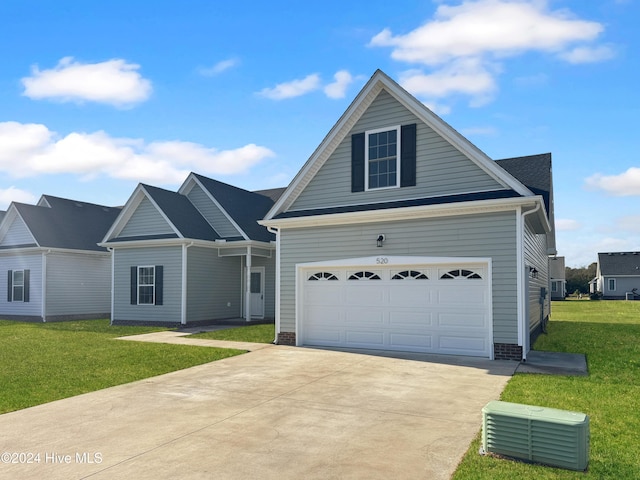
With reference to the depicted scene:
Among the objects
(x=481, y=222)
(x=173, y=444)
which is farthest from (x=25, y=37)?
(x=481, y=222)

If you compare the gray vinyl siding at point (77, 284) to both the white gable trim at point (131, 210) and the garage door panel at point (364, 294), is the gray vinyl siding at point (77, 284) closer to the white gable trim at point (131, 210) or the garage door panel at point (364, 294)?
the white gable trim at point (131, 210)

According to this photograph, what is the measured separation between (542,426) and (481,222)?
7436 millimetres

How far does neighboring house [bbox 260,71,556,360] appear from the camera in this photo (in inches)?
459

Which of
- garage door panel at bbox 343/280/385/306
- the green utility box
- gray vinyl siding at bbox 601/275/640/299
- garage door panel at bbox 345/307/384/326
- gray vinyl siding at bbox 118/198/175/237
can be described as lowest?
gray vinyl siding at bbox 601/275/640/299

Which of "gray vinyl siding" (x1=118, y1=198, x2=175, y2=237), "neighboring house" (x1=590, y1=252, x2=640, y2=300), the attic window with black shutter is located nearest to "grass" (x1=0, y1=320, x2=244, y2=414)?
"gray vinyl siding" (x1=118, y1=198, x2=175, y2=237)

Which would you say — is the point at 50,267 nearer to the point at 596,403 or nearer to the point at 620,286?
the point at 596,403

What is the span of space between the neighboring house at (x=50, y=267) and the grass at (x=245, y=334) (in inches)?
451

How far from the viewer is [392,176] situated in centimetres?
1363

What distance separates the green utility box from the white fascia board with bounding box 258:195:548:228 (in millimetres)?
6937

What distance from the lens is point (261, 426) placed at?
652 cm

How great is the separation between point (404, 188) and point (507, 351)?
501 centimetres

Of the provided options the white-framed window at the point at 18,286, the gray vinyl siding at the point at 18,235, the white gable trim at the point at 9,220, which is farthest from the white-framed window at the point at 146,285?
the white-framed window at the point at 18,286

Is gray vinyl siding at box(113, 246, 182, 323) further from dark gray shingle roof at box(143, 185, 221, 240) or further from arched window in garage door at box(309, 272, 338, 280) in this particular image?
arched window in garage door at box(309, 272, 338, 280)

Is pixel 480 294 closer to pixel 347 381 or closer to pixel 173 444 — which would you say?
pixel 347 381
